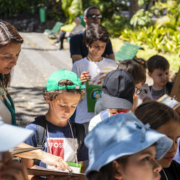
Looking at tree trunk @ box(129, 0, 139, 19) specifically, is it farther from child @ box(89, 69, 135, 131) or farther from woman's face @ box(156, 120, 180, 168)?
woman's face @ box(156, 120, 180, 168)

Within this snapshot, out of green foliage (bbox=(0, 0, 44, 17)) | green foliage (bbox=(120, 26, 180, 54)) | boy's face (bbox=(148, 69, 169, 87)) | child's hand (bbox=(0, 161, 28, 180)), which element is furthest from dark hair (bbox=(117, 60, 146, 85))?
green foliage (bbox=(0, 0, 44, 17))

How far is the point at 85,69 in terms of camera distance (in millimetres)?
3416

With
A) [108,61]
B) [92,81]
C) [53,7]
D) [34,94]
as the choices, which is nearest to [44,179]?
[92,81]

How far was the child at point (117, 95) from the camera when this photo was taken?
2463 millimetres

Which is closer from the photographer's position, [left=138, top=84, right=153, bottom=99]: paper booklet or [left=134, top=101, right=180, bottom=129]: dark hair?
[left=134, top=101, right=180, bottom=129]: dark hair

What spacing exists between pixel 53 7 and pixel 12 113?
23262mm

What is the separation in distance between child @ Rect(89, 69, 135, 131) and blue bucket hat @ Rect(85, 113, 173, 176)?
1.03 meters

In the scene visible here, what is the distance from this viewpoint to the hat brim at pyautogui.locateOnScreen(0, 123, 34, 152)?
2.97 ft

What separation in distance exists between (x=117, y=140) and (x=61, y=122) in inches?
42.1

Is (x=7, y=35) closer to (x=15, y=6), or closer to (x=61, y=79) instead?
(x=61, y=79)

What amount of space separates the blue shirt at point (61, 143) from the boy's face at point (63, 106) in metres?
0.11

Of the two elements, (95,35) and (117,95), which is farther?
(95,35)

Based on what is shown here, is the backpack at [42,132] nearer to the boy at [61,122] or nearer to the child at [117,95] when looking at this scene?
the boy at [61,122]

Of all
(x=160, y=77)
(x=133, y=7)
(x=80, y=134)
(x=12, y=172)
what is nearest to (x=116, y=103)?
(x=80, y=134)
